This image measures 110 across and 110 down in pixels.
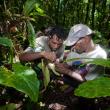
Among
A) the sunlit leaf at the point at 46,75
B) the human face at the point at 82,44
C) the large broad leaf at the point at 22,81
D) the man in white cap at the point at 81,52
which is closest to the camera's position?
the large broad leaf at the point at 22,81

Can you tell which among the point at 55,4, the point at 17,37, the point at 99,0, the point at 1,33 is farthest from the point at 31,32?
the point at 55,4

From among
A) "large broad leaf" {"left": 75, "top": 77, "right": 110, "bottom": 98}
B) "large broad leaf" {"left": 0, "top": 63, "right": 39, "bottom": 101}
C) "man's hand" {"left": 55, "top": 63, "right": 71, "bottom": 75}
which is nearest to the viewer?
"large broad leaf" {"left": 75, "top": 77, "right": 110, "bottom": 98}

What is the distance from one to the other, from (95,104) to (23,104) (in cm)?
64

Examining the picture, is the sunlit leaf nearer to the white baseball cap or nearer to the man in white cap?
the man in white cap

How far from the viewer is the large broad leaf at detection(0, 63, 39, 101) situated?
1.24 meters

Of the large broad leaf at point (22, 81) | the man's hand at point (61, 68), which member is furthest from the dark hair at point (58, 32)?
the large broad leaf at point (22, 81)

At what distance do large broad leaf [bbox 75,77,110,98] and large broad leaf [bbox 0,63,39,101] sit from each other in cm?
25

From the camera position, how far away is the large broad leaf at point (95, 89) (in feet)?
3.31

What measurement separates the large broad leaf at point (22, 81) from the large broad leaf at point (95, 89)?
0.25 metres

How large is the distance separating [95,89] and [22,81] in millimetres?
360

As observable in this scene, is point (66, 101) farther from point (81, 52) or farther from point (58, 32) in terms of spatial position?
point (58, 32)

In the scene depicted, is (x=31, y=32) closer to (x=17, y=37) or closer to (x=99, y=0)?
(x=17, y=37)

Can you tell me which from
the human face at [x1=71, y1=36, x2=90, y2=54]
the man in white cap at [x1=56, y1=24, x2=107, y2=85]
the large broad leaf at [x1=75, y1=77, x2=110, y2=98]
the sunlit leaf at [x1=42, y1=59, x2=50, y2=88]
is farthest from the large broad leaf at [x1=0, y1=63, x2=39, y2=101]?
the human face at [x1=71, y1=36, x2=90, y2=54]

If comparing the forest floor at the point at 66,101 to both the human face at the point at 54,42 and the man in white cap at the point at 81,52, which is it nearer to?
the man in white cap at the point at 81,52
